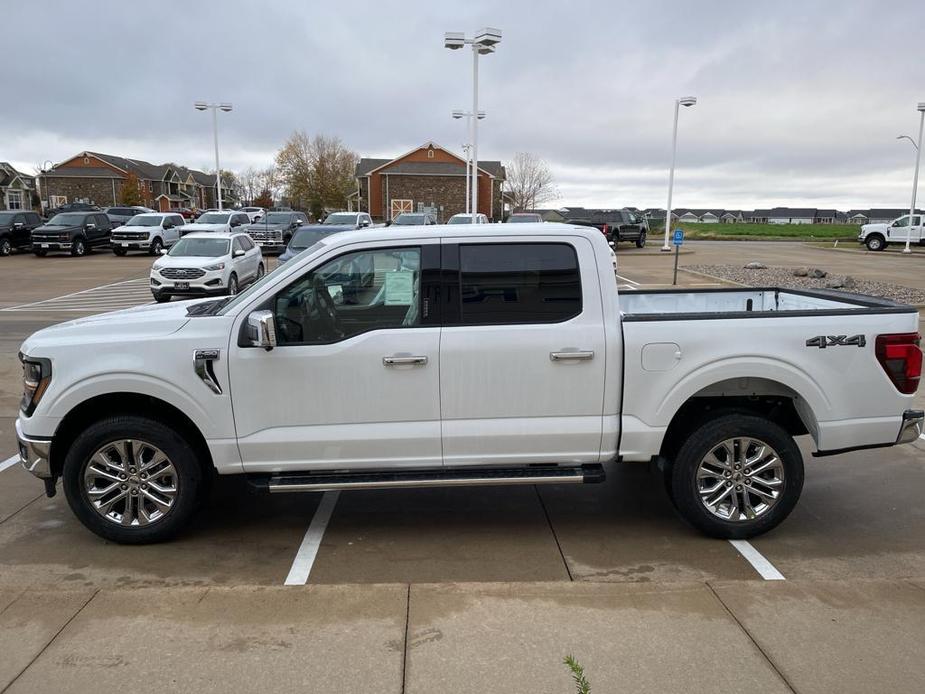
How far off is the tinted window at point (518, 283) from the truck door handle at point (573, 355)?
21 cm

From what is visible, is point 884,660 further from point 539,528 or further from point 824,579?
point 539,528

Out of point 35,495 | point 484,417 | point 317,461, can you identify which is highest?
point 484,417

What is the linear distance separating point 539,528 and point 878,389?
2.25 meters

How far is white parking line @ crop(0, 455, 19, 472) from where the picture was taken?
19.5ft

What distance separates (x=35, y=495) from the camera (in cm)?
537

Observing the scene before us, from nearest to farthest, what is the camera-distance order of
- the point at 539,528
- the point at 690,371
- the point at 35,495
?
the point at 690,371 → the point at 539,528 → the point at 35,495

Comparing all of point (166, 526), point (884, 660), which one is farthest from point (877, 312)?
point (166, 526)

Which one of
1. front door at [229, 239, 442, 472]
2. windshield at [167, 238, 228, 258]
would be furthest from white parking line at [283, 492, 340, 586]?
windshield at [167, 238, 228, 258]

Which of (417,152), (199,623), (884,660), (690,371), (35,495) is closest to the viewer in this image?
(884,660)

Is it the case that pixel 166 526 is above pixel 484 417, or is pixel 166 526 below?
below

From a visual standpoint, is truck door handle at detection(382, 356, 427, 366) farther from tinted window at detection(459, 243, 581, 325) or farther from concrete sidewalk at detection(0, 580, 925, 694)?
concrete sidewalk at detection(0, 580, 925, 694)

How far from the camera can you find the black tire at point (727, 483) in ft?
14.4

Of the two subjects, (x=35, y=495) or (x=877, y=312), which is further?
(x=35, y=495)

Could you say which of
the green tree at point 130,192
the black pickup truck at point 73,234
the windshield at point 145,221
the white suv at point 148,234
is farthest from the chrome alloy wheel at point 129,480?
the green tree at point 130,192
